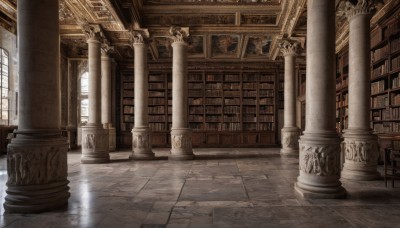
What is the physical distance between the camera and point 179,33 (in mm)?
10062

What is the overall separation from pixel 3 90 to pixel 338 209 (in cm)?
1264

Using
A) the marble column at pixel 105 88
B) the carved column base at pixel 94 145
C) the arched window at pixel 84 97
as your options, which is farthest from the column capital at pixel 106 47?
the arched window at pixel 84 97

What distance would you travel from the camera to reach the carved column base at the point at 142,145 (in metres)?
9.94

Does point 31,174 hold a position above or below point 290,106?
below

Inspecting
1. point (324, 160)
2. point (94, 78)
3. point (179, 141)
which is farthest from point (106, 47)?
point (324, 160)

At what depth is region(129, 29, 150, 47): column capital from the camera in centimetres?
1022

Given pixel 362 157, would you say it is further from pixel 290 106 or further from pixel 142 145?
pixel 142 145

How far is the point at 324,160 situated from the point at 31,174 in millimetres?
4411

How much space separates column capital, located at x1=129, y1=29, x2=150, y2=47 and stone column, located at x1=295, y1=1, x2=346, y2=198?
6.63 m

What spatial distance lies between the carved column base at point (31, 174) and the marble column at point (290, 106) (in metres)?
8.78

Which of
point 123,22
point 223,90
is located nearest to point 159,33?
point 123,22

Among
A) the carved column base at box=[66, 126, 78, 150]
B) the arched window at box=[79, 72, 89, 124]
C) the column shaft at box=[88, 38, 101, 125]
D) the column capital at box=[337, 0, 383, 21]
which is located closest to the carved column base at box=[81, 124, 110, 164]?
the column shaft at box=[88, 38, 101, 125]

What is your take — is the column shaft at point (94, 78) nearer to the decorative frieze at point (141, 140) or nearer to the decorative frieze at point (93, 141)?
the decorative frieze at point (93, 141)

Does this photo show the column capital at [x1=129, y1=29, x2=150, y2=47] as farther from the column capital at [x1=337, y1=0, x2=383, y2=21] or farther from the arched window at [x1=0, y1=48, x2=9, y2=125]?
the column capital at [x1=337, y1=0, x2=383, y2=21]
